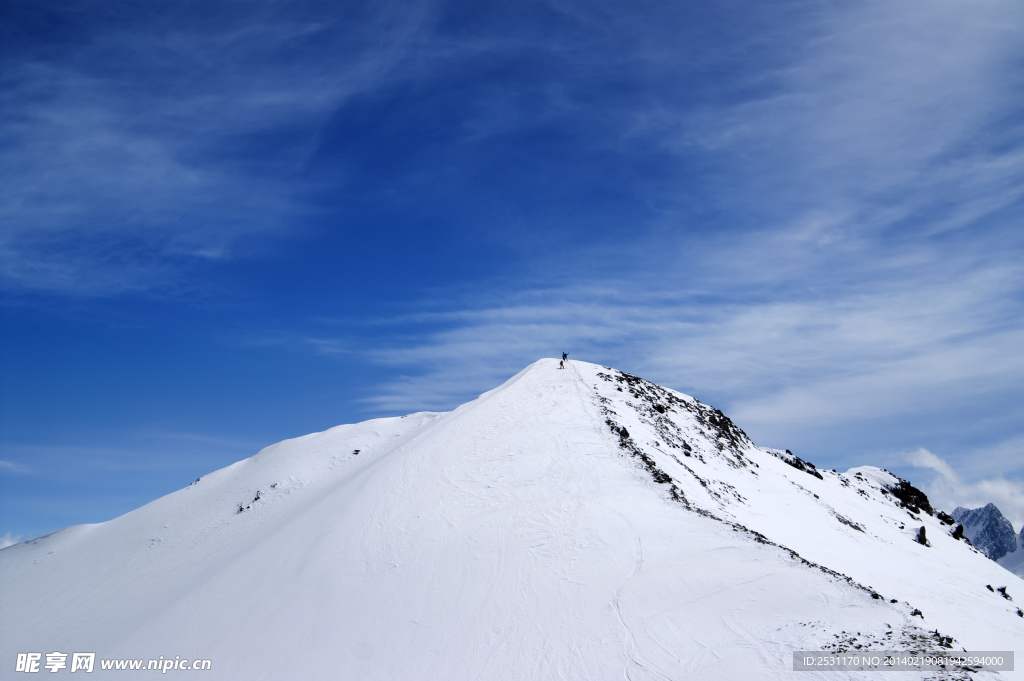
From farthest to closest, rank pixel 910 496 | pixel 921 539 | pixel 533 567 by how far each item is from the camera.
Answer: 1. pixel 910 496
2. pixel 921 539
3. pixel 533 567

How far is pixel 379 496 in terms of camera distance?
2600 centimetres

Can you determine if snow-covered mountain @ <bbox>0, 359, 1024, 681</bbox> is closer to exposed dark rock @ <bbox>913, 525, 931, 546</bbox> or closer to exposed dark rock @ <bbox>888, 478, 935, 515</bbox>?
exposed dark rock @ <bbox>913, 525, 931, 546</bbox>

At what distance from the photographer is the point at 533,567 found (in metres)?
19.0

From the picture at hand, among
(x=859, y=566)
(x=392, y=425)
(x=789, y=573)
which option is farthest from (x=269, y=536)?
(x=859, y=566)

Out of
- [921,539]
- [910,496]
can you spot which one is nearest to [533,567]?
[921,539]

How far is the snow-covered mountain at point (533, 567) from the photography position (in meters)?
15.2

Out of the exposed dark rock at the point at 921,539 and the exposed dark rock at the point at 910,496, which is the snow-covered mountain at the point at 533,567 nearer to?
the exposed dark rock at the point at 921,539

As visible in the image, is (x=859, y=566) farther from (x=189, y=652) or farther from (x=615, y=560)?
(x=189, y=652)

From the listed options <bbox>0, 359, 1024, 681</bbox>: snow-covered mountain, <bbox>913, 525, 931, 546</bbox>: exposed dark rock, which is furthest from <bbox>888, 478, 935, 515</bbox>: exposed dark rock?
<bbox>913, 525, 931, 546</bbox>: exposed dark rock

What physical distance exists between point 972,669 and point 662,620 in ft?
22.1

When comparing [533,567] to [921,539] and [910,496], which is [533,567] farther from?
[910,496]

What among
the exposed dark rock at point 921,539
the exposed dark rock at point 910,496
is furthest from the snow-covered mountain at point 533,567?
the exposed dark rock at point 910,496

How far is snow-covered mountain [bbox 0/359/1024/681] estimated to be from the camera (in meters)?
15.2

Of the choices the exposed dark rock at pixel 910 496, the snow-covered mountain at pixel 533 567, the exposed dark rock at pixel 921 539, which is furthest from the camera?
the exposed dark rock at pixel 910 496
